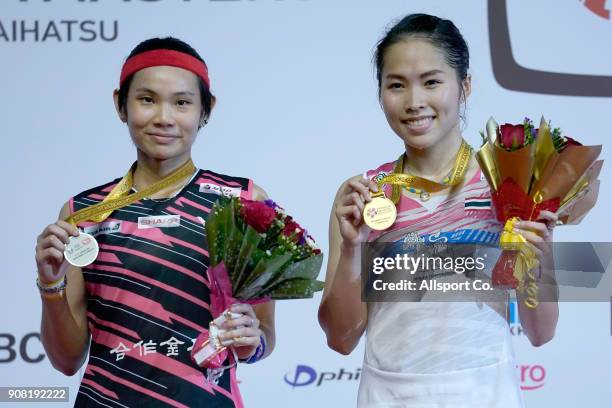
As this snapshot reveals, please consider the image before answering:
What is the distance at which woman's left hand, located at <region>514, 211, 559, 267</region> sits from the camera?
219cm

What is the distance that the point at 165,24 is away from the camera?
3.78 meters

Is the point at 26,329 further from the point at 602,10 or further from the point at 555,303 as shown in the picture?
the point at 602,10

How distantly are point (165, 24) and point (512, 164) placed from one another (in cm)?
193

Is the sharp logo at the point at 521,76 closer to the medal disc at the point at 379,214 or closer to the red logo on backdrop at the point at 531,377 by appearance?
the red logo on backdrop at the point at 531,377

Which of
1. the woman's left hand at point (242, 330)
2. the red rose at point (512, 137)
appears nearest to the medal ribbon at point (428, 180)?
the red rose at point (512, 137)

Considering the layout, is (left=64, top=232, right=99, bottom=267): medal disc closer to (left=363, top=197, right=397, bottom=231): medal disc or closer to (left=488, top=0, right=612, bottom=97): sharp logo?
(left=363, top=197, right=397, bottom=231): medal disc

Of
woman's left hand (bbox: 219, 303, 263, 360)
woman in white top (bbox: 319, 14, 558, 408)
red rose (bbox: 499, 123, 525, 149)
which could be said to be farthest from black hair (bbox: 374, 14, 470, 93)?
woman's left hand (bbox: 219, 303, 263, 360)

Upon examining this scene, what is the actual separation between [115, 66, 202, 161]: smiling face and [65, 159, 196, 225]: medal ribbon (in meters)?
0.05

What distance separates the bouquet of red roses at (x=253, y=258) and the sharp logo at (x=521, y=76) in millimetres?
1584

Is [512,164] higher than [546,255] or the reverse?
higher

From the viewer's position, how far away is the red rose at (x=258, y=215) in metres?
2.29

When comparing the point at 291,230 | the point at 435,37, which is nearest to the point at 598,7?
the point at 435,37

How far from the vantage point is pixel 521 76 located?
3.67m

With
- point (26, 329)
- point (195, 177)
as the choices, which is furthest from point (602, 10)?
point (26, 329)
